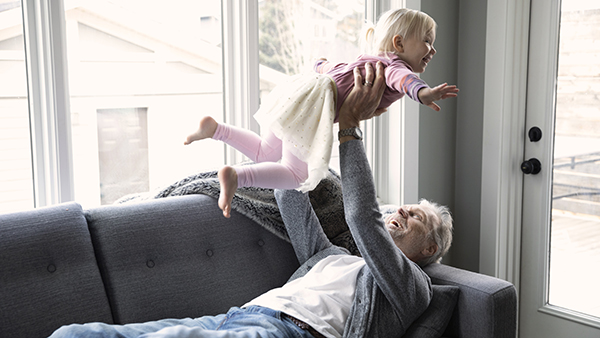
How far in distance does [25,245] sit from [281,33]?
1448mm

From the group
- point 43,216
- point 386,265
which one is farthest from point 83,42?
point 386,265

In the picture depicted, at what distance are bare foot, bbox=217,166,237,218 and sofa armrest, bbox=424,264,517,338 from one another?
86 cm

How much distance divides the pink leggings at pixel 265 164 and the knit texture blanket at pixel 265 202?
32cm

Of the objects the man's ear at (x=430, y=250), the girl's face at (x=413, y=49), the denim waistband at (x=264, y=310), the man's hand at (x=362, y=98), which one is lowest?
the denim waistband at (x=264, y=310)

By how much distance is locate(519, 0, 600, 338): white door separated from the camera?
249 centimetres

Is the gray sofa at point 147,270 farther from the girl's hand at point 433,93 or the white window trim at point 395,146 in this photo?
the white window trim at point 395,146

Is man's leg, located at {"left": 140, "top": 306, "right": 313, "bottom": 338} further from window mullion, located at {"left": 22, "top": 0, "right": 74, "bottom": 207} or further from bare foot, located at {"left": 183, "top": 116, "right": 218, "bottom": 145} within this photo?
window mullion, located at {"left": 22, "top": 0, "right": 74, "bottom": 207}

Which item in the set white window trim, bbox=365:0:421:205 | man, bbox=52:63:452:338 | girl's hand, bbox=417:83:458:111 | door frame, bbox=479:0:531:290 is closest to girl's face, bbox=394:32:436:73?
man, bbox=52:63:452:338

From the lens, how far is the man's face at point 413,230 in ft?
6.03

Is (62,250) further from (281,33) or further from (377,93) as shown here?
(281,33)

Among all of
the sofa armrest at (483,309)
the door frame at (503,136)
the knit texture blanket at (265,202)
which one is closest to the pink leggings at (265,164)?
the knit texture blanket at (265,202)

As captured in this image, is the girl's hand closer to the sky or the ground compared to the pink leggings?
closer to the sky

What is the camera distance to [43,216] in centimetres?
162

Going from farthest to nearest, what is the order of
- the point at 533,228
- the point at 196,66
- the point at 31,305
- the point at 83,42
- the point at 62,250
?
1. the point at 533,228
2. the point at 196,66
3. the point at 83,42
4. the point at 62,250
5. the point at 31,305
